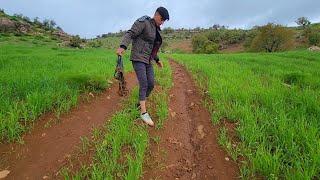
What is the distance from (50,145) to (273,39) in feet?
182

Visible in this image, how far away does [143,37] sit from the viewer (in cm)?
674

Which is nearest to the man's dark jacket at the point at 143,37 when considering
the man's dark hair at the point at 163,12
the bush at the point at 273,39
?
the man's dark hair at the point at 163,12

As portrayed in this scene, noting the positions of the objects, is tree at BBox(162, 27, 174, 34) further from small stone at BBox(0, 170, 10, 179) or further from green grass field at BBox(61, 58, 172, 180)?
small stone at BBox(0, 170, 10, 179)

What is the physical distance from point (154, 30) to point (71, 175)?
350cm

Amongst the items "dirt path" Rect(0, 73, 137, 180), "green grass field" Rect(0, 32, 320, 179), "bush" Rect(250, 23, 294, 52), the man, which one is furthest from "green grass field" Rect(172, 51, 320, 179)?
"bush" Rect(250, 23, 294, 52)

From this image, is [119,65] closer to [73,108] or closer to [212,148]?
[73,108]

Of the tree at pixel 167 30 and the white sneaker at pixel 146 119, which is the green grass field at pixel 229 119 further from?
the tree at pixel 167 30

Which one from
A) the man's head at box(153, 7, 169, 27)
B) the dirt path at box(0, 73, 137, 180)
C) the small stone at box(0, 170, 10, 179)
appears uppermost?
the man's head at box(153, 7, 169, 27)

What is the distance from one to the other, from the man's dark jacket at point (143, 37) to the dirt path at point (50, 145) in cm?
145

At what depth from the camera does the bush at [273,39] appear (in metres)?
54.8

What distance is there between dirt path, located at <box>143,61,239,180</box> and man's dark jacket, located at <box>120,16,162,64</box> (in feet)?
→ 4.66

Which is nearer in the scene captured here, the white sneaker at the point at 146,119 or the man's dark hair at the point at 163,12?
the white sneaker at the point at 146,119

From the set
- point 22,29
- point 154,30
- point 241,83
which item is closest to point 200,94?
point 241,83

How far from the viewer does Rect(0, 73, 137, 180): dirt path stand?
4595 mm
